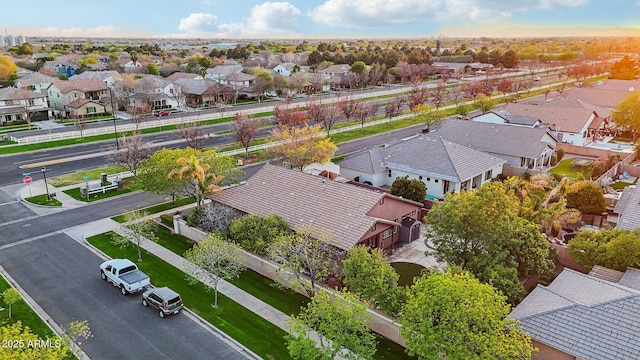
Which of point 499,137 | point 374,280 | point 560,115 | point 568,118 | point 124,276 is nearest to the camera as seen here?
point 374,280

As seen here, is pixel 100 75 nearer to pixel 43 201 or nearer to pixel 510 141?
pixel 43 201

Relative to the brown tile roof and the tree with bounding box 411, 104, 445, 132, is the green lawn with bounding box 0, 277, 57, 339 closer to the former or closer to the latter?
the tree with bounding box 411, 104, 445, 132

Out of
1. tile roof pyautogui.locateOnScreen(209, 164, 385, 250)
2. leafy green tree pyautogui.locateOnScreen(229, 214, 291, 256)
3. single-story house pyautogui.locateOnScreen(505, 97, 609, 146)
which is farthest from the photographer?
single-story house pyautogui.locateOnScreen(505, 97, 609, 146)

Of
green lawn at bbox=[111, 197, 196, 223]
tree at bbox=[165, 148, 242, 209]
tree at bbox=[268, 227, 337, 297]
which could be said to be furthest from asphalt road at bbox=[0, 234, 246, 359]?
tree at bbox=[165, 148, 242, 209]

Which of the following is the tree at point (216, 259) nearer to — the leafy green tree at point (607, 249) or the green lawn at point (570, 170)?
the leafy green tree at point (607, 249)

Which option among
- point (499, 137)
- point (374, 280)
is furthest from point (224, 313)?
point (499, 137)

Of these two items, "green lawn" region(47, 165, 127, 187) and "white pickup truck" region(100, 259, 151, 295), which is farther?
"green lawn" region(47, 165, 127, 187)

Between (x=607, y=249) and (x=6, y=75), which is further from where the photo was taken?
(x=6, y=75)
